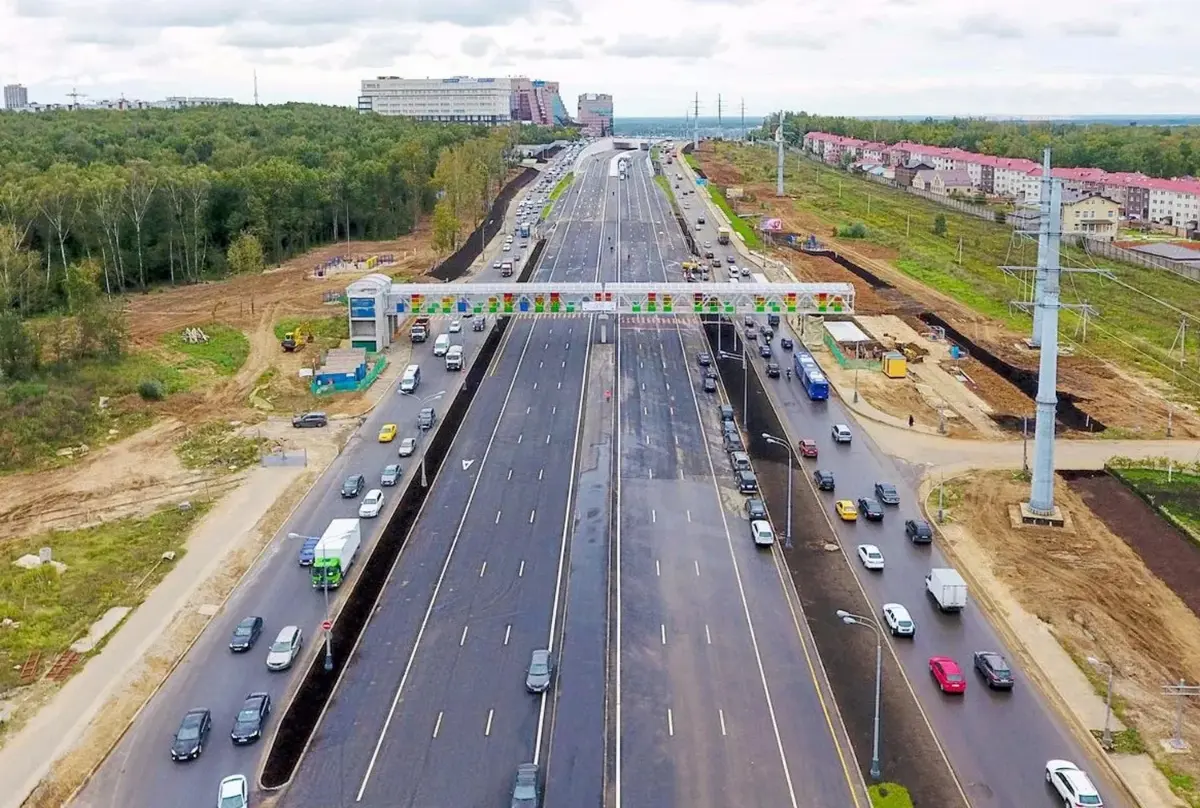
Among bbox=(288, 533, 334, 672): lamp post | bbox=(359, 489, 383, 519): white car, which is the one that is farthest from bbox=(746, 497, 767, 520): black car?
bbox=(288, 533, 334, 672): lamp post

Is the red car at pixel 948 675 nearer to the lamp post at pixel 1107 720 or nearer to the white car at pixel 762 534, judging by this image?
the lamp post at pixel 1107 720

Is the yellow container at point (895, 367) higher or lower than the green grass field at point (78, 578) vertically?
higher

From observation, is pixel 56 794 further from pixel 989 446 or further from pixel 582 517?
pixel 989 446

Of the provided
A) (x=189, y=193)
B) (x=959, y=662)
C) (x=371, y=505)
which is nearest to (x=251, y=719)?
(x=371, y=505)

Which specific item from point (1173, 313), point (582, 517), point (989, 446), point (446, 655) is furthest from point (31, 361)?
point (1173, 313)

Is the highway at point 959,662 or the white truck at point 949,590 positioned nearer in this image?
the highway at point 959,662

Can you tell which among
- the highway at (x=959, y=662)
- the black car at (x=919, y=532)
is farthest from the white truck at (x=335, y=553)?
the black car at (x=919, y=532)
